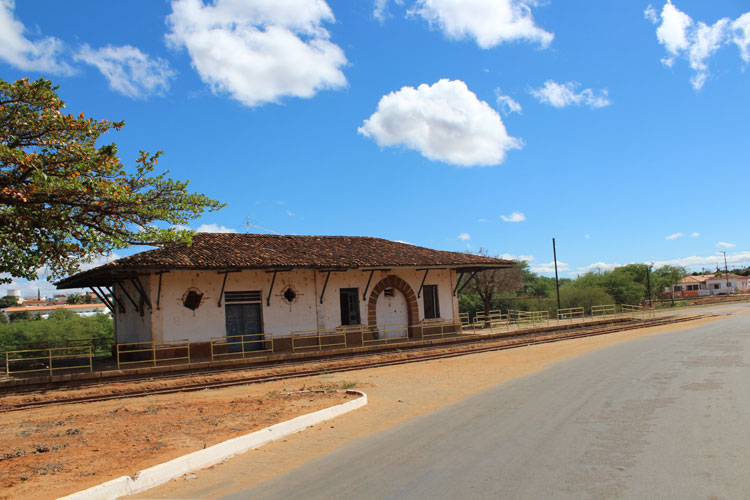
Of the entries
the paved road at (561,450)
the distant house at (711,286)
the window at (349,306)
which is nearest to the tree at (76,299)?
the window at (349,306)

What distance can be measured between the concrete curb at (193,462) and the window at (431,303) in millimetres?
17807

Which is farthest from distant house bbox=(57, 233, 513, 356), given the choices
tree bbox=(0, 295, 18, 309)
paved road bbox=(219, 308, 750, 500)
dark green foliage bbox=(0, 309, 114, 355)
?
tree bbox=(0, 295, 18, 309)

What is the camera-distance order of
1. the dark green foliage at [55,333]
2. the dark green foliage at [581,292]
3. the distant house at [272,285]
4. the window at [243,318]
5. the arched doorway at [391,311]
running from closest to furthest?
the distant house at [272,285] < the window at [243,318] < the arched doorway at [391,311] < the dark green foliage at [55,333] < the dark green foliage at [581,292]

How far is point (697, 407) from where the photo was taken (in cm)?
842

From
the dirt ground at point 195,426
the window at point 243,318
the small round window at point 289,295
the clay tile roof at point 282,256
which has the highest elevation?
the clay tile roof at point 282,256

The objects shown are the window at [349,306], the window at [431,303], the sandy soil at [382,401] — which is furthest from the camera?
the window at [431,303]

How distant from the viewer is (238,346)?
2141 cm

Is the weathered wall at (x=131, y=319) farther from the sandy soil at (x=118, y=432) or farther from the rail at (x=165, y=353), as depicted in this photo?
the sandy soil at (x=118, y=432)

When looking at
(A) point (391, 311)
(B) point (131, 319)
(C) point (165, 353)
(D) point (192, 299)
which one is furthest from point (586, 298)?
(C) point (165, 353)

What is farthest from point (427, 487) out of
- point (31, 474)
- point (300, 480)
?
point (31, 474)

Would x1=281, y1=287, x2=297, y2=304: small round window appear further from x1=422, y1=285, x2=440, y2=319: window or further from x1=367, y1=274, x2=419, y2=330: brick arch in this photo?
x1=422, y1=285, x2=440, y2=319: window

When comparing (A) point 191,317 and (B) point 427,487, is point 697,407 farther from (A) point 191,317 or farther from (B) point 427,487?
(A) point 191,317

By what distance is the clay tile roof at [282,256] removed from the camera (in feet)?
61.7

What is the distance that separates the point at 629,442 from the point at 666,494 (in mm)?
1885
